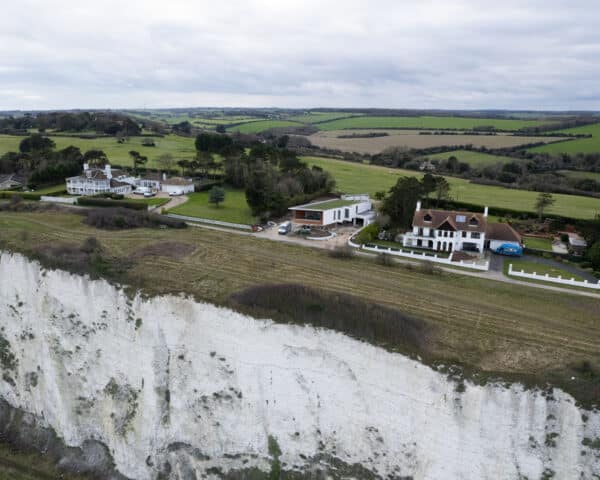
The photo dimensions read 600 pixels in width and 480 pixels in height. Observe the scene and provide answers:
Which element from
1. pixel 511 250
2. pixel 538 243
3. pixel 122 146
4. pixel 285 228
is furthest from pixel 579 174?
pixel 122 146

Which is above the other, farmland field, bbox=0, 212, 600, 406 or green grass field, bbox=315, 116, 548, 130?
green grass field, bbox=315, 116, 548, 130

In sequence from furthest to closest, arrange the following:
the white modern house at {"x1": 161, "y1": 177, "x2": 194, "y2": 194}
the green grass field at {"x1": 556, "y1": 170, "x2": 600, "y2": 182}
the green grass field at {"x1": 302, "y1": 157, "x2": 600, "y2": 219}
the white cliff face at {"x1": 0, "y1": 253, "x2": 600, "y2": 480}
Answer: the green grass field at {"x1": 556, "y1": 170, "x2": 600, "y2": 182}
the white modern house at {"x1": 161, "y1": 177, "x2": 194, "y2": 194}
the green grass field at {"x1": 302, "y1": 157, "x2": 600, "y2": 219}
the white cliff face at {"x1": 0, "y1": 253, "x2": 600, "y2": 480}

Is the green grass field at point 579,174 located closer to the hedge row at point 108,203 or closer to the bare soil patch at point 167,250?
the bare soil patch at point 167,250

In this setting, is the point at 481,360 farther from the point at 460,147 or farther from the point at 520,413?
the point at 460,147

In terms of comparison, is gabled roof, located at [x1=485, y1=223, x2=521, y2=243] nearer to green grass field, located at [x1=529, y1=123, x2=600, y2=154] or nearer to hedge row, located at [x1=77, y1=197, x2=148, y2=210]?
hedge row, located at [x1=77, y1=197, x2=148, y2=210]

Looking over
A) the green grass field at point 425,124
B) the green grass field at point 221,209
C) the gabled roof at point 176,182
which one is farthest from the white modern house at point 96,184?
the green grass field at point 425,124

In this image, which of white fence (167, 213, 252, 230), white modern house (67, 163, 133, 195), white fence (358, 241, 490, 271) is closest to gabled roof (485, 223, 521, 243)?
white fence (358, 241, 490, 271)

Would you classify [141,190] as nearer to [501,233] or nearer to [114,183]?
[114,183]
